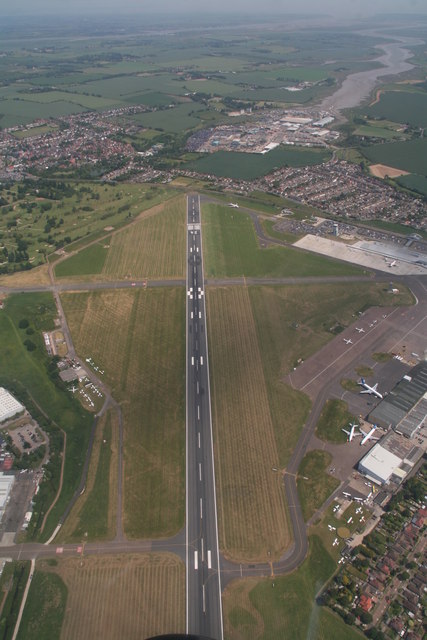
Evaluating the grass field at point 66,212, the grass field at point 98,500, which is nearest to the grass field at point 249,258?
the grass field at point 66,212

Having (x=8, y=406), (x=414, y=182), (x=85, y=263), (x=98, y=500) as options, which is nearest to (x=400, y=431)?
(x=98, y=500)

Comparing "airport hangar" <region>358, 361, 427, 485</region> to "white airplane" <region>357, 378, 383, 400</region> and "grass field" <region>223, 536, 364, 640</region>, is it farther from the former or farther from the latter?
"grass field" <region>223, 536, 364, 640</region>

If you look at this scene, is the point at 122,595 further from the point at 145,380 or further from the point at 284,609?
the point at 145,380

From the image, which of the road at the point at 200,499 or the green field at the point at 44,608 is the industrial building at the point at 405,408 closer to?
the road at the point at 200,499

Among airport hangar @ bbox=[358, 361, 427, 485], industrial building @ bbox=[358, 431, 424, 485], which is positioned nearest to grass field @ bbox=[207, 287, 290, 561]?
industrial building @ bbox=[358, 431, 424, 485]

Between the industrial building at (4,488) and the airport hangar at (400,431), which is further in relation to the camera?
the airport hangar at (400,431)

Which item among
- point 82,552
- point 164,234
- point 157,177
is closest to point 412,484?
point 82,552
